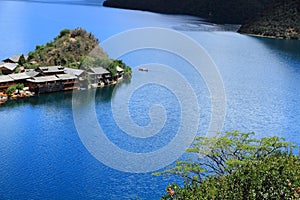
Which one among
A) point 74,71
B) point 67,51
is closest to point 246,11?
point 67,51

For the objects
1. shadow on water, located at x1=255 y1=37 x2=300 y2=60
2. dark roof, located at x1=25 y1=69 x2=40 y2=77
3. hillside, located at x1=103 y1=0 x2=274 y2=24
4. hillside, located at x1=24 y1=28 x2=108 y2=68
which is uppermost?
hillside, located at x1=103 y1=0 x2=274 y2=24

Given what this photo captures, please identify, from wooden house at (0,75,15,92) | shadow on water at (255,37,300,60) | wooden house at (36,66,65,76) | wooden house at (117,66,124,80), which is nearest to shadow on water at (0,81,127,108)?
wooden house at (0,75,15,92)

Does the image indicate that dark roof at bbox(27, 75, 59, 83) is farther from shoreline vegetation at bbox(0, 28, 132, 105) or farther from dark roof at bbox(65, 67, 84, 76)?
dark roof at bbox(65, 67, 84, 76)

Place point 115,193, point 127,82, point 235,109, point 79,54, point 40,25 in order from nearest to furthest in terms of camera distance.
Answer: point 115,193
point 235,109
point 127,82
point 79,54
point 40,25

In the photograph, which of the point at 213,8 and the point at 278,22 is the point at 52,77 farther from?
the point at 213,8

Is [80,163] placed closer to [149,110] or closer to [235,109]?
[149,110]

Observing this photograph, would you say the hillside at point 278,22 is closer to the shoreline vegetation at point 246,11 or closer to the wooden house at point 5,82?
the shoreline vegetation at point 246,11

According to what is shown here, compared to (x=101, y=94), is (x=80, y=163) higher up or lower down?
lower down

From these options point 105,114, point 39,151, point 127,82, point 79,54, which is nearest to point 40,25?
point 79,54
